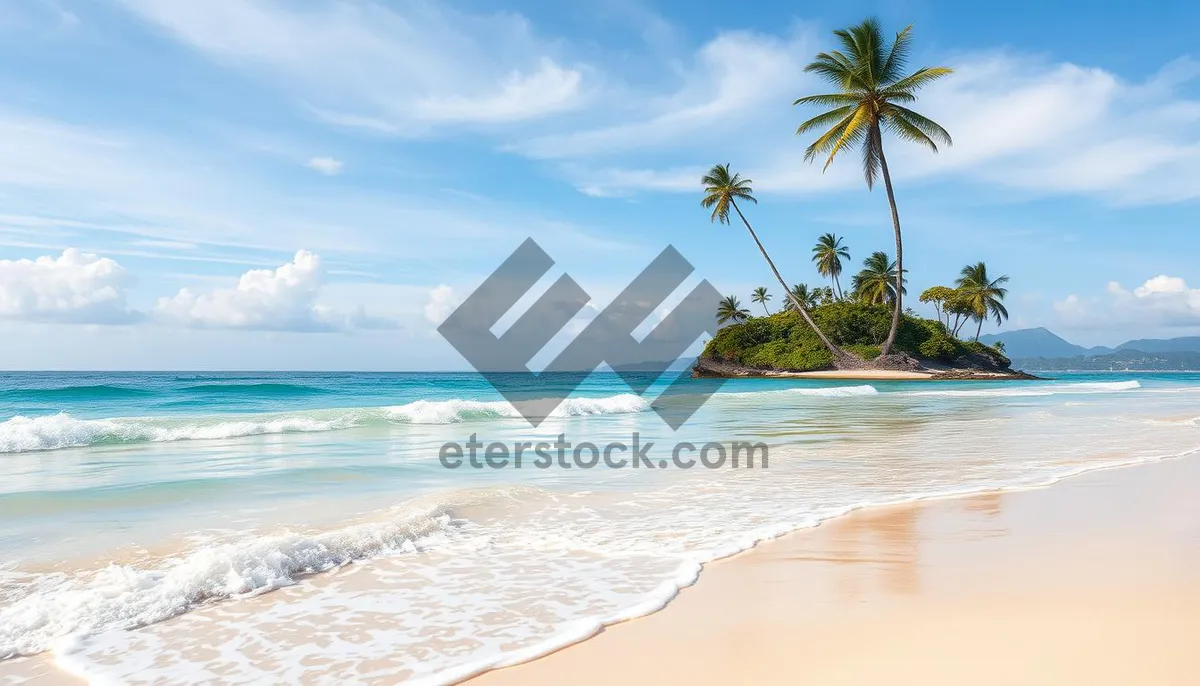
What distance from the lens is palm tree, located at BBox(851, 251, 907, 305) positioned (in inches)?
2630

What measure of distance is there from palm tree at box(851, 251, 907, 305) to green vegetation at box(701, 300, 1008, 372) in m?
4.43

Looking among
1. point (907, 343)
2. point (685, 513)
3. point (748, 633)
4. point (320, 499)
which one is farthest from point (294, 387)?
point (907, 343)

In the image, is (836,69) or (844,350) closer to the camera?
(836,69)

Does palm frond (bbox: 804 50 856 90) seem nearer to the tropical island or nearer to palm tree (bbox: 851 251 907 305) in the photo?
the tropical island

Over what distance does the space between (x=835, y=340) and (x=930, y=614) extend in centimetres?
5799

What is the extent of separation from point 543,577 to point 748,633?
1549 millimetres

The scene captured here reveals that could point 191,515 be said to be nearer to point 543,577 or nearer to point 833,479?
point 543,577

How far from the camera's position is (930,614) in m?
3.43

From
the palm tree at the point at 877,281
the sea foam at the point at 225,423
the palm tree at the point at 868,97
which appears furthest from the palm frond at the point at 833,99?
the palm tree at the point at 877,281

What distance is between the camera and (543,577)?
4.32 metres

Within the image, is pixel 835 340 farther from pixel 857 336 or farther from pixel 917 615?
pixel 917 615

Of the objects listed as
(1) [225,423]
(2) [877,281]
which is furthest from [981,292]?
(1) [225,423]

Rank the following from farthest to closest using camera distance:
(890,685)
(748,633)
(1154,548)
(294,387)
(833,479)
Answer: (294,387) → (833,479) → (1154,548) → (748,633) → (890,685)

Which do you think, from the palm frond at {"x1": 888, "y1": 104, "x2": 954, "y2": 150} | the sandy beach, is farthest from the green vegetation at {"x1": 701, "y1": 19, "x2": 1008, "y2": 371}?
the sandy beach
